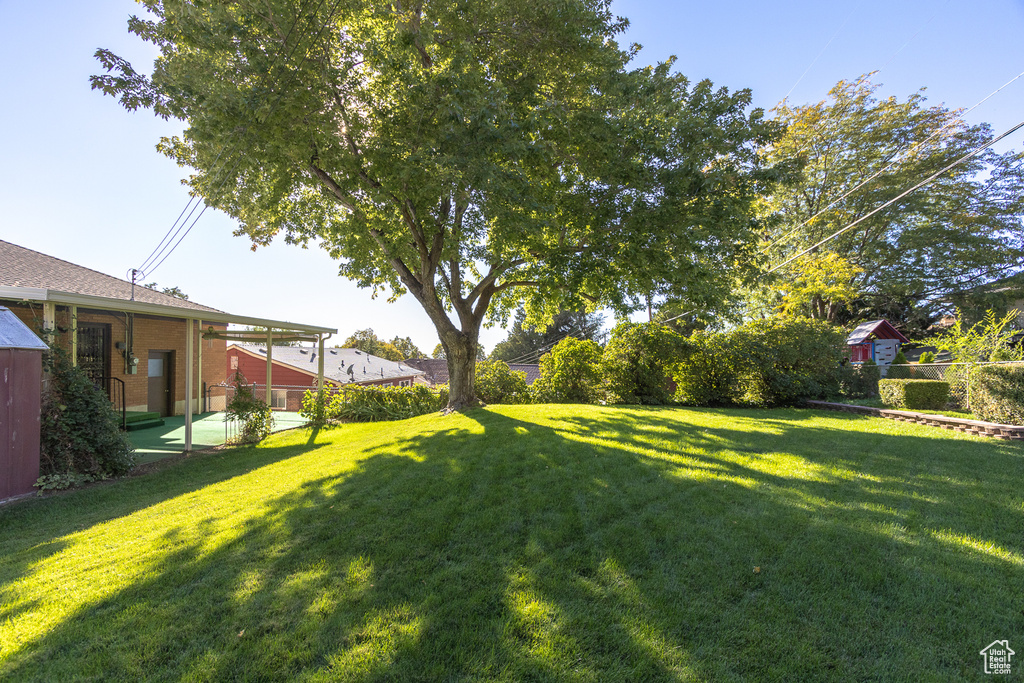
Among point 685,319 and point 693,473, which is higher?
point 685,319

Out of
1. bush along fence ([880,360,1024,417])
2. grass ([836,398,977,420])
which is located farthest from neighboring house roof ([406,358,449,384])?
bush along fence ([880,360,1024,417])

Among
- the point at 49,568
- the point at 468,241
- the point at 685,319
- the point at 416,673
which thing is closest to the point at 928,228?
the point at 685,319

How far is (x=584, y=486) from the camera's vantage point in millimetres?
4512

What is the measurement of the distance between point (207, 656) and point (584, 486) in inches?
130

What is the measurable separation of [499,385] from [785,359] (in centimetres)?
913

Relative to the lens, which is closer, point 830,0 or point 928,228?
point 830,0

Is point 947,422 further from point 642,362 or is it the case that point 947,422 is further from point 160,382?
point 160,382

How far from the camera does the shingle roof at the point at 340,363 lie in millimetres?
26703

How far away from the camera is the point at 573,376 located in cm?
1422

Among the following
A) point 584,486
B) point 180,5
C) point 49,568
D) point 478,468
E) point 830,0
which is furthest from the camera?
point 830,0

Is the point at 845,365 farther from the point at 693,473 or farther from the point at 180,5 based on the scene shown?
the point at 180,5

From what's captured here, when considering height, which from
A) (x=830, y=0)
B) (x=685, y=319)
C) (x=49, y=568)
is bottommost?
(x=49, y=568)

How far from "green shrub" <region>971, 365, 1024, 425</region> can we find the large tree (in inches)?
199

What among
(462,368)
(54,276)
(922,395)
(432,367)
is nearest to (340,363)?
(54,276)
